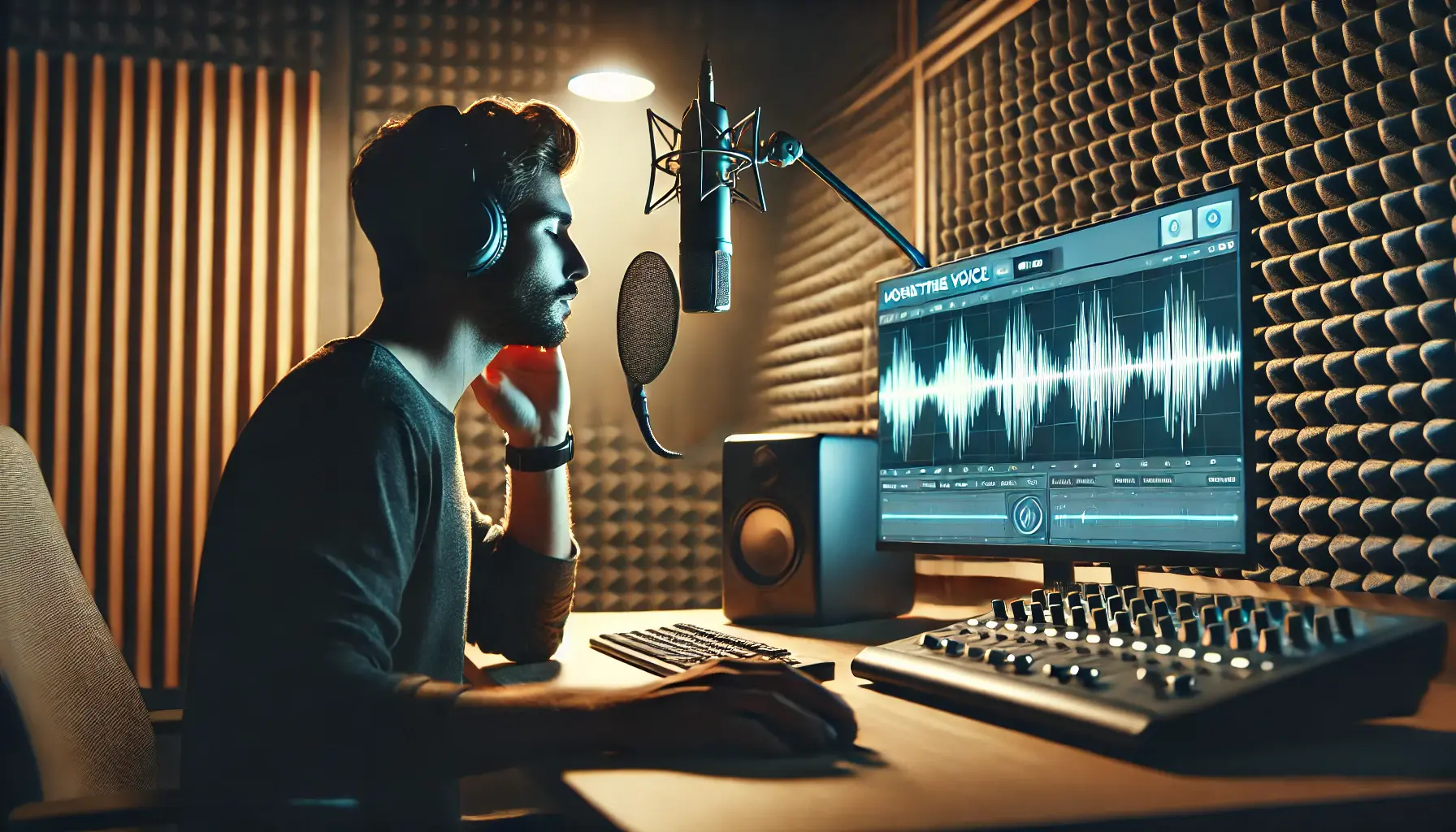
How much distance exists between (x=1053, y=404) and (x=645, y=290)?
53 cm

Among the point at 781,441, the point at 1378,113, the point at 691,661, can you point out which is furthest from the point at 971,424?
the point at 1378,113

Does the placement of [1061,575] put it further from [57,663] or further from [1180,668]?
[57,663]

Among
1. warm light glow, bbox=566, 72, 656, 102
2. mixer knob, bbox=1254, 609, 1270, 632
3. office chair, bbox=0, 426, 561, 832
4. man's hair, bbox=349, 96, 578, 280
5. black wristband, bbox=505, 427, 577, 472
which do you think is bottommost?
office chair, bbox=0, 426, 561, 832

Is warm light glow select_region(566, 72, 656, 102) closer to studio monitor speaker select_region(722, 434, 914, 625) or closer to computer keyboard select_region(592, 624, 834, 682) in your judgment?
studio monitor speaker select_region(722, 434, 914, 625)

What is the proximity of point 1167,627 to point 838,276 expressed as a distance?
1.77 metres

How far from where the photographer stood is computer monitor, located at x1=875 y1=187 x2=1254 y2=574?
1.04 m

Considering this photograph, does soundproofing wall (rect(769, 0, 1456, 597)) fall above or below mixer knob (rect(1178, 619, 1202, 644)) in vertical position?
above

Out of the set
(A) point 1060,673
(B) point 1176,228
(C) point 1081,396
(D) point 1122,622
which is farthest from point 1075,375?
(A) point 1060,673

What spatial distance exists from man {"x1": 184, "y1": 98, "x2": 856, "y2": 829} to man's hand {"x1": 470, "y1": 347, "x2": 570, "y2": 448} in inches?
9.3

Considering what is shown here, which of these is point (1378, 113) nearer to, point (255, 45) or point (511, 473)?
point (511, 473)

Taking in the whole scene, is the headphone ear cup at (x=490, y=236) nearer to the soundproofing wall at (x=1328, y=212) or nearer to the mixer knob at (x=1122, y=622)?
the mixer knob at (x=1122, y=622)

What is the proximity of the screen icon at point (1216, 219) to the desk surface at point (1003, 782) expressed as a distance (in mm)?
485

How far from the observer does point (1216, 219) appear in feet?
3.47

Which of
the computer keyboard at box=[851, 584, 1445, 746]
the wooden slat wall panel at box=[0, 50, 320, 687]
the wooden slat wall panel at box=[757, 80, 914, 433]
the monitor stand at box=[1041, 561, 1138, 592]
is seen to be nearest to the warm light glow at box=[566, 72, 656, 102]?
the wooden slat wall panel at box=[757, 80, 914, 433]
